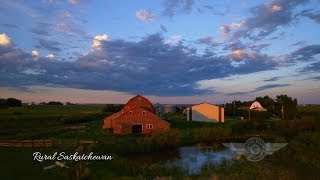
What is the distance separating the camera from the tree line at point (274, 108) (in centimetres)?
8632

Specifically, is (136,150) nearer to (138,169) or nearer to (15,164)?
(138,169)

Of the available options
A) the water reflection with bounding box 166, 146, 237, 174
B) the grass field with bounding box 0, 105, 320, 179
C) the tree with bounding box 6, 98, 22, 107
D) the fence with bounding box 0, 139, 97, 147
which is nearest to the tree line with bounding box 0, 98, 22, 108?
the tree with bounding box 6, 98, 22, 107

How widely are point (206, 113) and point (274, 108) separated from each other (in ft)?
95.7

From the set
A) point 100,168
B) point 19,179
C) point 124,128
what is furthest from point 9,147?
point 124,128

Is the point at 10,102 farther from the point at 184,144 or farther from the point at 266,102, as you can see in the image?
the point at 184,144

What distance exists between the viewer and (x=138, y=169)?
30.9 meters

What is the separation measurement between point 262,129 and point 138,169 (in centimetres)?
4080

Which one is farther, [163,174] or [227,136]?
[227,136]

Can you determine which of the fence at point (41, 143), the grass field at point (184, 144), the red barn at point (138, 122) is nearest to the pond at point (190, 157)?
the grass field at point (184, 144)

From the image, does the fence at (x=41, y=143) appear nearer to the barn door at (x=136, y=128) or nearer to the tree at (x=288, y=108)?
the barn door at (x=136, y=128)

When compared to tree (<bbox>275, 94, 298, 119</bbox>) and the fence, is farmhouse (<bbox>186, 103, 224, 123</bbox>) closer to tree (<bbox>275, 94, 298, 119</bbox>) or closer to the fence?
tree (<bbox>275, 94, 298, 119</bbox>)

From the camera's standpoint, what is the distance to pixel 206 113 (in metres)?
82.9

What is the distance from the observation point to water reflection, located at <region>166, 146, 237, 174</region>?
1433 inches

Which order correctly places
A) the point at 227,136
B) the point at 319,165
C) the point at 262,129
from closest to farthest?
the point at 319,165 → the point at 227,136 → the point at 262,129
